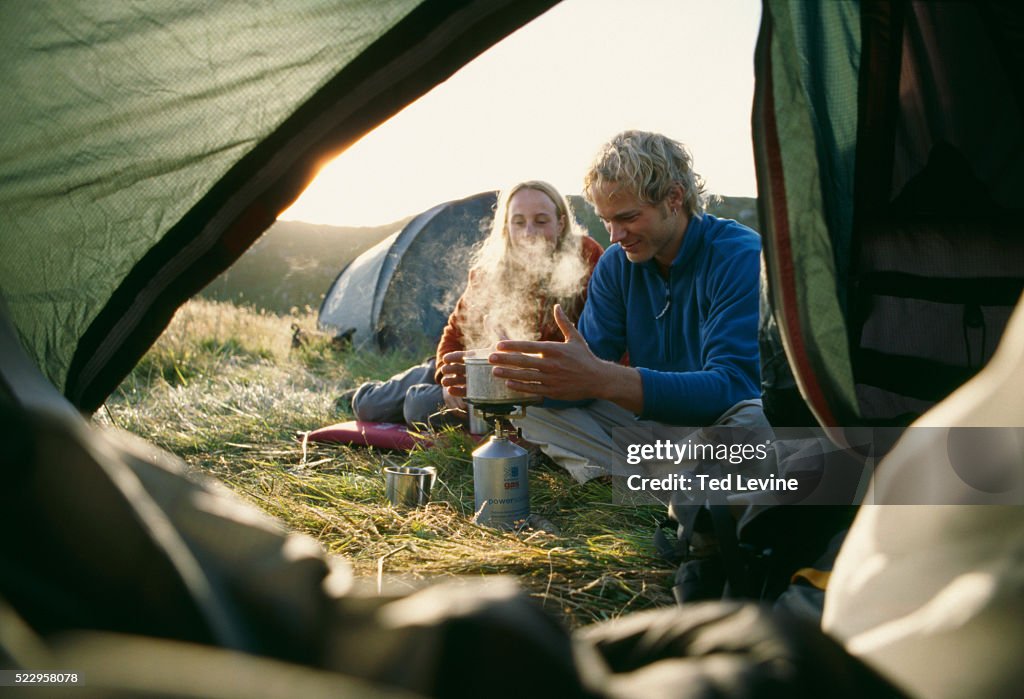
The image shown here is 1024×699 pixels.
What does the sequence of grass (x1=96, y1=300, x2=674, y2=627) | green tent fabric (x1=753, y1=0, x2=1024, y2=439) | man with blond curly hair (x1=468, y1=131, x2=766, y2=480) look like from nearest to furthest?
green tent fabric (x1=753, y1=0, x2=1024, y2=439) < grass (x1=96, y1=300, x2=674, y2=627) < man with blond curly hair (x1=468, y1=131, x2=766, y2=480)

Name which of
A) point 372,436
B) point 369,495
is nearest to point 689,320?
point 369,495

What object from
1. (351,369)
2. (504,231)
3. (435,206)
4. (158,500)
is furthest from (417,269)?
(158,500)

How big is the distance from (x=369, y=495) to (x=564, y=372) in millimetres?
1021

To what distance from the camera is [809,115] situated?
1.47m

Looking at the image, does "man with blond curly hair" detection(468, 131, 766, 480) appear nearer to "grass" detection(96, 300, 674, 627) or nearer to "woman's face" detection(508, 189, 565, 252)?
"grass" detection(96, 300, 674, 627)

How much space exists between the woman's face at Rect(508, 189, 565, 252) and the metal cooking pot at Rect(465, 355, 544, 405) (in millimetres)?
1416

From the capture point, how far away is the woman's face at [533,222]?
3467mm

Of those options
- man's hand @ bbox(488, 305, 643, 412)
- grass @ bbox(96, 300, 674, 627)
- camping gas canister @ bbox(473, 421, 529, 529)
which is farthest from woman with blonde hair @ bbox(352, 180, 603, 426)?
camping gas canister @ bbox(473, 421, 529, 529)

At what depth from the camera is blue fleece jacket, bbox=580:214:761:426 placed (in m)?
2.44

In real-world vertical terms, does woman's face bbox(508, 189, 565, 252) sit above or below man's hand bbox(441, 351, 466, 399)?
above

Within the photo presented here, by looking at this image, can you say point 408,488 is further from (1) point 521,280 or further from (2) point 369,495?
(1) point 521,280

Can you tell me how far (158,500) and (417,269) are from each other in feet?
20.6

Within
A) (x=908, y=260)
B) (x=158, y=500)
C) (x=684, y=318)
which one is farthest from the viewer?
(x=684, y=318)

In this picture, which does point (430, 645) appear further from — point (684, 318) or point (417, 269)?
point (417, 269)
